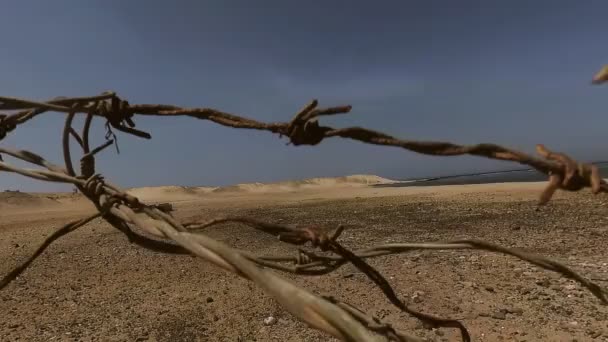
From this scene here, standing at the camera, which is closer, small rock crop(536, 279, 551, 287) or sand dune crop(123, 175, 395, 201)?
small rock crop(536, 279, 551, 287)

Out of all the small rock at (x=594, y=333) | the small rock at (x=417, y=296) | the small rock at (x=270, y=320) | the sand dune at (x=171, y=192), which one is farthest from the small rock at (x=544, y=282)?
the sand dune at (x=171, y=192)

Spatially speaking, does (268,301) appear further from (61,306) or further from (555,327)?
(555,327)

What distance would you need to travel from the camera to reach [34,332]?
436 centimetres

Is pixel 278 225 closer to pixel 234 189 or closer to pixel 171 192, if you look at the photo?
pixel 171 192

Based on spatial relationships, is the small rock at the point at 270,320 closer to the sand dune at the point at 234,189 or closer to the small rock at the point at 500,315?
the small rock at the point at 500,315

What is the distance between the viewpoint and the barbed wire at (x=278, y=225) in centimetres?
85

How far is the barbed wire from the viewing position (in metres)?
0.85

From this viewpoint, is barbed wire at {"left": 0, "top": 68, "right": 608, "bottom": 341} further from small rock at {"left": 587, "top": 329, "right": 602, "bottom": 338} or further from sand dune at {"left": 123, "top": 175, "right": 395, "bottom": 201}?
sand dune at {"left": 123, "top": 175, "right": 395, "bottom": 201}

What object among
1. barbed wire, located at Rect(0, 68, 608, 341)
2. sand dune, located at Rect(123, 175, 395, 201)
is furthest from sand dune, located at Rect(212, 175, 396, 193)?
barbed wire, located at Rect(0, 68, 608, 341)

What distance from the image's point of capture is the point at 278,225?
4.58ft

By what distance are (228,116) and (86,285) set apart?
5588 millimetres

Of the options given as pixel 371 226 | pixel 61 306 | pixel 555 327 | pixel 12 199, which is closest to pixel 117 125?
pixel 555 327

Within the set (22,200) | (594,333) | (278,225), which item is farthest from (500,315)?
(22,200)

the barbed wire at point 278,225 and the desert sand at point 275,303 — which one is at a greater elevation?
the barbed wire at point 278,225
